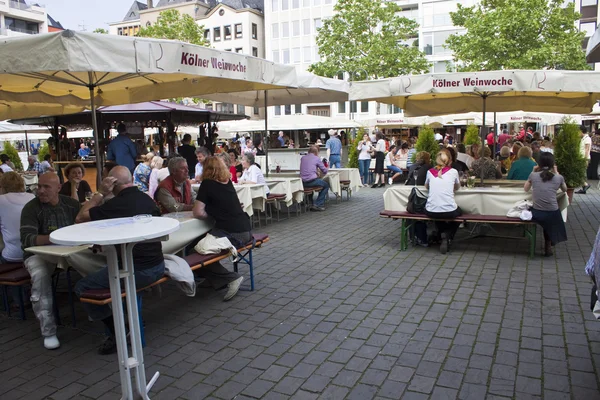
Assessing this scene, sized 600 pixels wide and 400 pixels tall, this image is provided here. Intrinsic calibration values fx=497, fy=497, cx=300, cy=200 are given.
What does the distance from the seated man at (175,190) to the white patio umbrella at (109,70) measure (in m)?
0.96

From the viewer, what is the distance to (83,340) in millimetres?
4316

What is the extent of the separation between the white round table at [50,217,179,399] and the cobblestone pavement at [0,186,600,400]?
312 mm

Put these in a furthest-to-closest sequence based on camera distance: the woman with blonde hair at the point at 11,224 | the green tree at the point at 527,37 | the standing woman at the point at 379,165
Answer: the green tree at the point at 527,37, the standing woman at the point at 379,165, the woman with blonde hair at the point at 11,224

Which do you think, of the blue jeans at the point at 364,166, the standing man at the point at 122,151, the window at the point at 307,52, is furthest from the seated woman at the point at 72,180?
the window at the point at 307,52

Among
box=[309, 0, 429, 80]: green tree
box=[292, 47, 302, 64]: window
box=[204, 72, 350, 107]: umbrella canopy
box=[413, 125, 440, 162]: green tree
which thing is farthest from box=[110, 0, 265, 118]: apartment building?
box=[204, 72, 350, 107]: umbrella canopy

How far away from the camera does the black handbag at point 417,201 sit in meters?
7.24

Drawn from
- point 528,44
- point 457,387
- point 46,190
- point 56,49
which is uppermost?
point 528,44

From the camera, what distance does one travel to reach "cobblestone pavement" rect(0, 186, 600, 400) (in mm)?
3412

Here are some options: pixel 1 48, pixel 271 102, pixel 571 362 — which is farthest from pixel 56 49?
pixel 271 102

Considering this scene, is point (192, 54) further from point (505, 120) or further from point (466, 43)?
point (466, 43)

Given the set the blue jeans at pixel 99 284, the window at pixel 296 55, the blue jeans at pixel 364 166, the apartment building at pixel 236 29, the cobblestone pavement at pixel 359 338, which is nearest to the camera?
the cobblestone pavement at pixel 359 338

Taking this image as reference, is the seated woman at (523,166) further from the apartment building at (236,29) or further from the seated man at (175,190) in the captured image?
the apartment building at (236,29)

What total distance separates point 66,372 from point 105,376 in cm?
33

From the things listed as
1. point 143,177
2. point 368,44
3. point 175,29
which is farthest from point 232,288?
point 175,29
